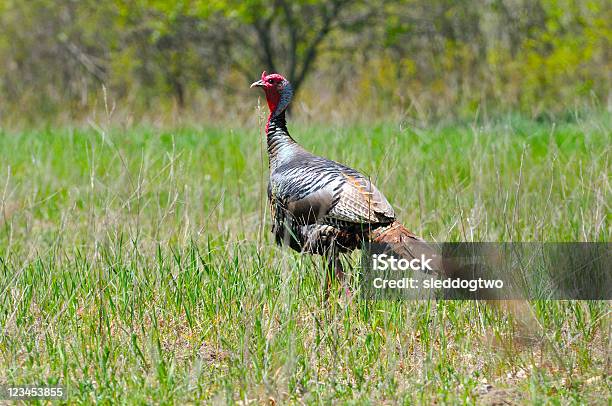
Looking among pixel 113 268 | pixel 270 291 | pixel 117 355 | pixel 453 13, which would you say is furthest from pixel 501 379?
pixel 453 13

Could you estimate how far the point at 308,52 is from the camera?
1514 cm

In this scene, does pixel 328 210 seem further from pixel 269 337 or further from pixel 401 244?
pixel 269 337

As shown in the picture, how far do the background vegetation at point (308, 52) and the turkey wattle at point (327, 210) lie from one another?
26.7ft

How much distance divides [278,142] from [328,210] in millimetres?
743

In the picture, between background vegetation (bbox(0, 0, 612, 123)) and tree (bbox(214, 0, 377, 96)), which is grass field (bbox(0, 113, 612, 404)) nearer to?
background vegetation (bbox(0, 0, 612, 123))

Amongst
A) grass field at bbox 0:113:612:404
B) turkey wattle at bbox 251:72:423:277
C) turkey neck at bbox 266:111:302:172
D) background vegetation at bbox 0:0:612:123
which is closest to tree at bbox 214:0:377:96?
background vegetation at bbox 0:0:612:123

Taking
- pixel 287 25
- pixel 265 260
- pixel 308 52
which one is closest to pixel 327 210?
pixel 265 260

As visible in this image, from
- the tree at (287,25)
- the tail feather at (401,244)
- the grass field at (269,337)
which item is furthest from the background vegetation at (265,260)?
the tail feather at (401,244)

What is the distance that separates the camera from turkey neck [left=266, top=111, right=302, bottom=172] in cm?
479

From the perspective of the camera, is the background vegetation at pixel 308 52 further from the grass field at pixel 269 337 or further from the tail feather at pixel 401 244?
the tail feather at pixel 401 244

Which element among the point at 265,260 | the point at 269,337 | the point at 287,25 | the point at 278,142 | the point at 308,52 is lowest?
the point at 269,337

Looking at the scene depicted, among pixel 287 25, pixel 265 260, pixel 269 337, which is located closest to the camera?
pixel 269 337

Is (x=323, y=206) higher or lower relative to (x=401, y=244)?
higher

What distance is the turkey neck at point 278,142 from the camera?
4.79 m
